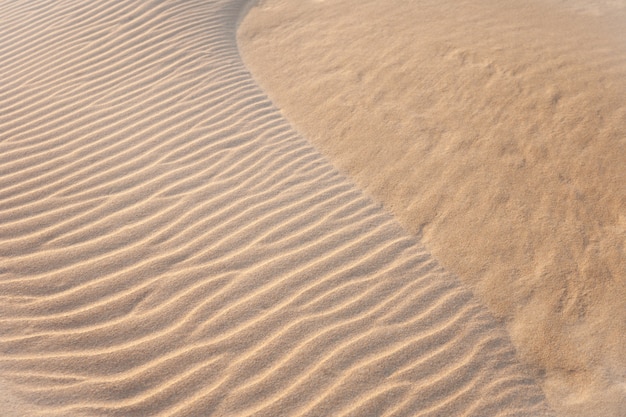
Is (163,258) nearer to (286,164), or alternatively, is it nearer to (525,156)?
(286,164)

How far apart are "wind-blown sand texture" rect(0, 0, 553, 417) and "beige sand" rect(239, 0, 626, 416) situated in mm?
227

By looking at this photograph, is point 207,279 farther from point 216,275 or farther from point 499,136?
point 499,136

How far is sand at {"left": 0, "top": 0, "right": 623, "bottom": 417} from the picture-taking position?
298 centimetres

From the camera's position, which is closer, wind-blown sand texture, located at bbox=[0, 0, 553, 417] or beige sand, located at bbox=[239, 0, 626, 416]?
wind-blown sand texture, located at bbox=[0, 0, 553, 417]

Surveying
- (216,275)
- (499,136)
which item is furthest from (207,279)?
(499,136)

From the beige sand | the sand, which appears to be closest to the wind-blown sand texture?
the sand

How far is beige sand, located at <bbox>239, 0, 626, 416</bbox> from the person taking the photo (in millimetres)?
3420

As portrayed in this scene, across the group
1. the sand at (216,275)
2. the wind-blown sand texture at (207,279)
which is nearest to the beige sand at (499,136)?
the sand at (216,275)

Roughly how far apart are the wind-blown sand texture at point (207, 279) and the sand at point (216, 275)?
11mm

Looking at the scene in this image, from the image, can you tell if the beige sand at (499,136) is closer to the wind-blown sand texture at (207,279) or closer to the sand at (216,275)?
the sand at (216,275)

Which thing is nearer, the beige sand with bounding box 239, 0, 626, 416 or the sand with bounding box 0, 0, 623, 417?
the sand with bounding box 0, 0, 623, 417

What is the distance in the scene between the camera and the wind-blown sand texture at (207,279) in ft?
9.76

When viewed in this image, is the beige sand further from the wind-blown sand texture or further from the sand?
the wind-blown sand texture

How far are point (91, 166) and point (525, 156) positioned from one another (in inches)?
130
